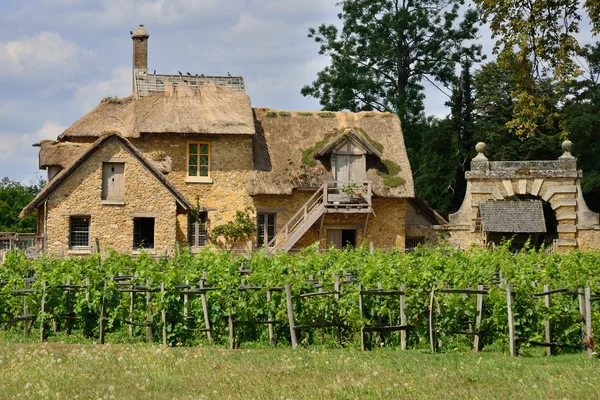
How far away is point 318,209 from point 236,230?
10.0ft

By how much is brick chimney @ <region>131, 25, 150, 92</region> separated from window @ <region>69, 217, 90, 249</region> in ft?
28.2

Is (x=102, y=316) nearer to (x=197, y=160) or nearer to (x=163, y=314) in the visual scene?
(x=163, y=314)

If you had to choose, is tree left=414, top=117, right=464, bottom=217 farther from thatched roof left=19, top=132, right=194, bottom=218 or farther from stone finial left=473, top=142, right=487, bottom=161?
thatched roof left=19, top=132, right=194, bottom=218

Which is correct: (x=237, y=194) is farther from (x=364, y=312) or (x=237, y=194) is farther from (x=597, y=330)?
(x=597, y=330)

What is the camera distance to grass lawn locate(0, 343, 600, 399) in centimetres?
1145

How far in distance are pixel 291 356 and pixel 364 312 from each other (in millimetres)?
2272

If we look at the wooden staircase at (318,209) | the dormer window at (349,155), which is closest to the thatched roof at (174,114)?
the dormer window at (349,155)

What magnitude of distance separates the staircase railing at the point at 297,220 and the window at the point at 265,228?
24.9 inches

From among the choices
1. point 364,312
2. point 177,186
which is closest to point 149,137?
point 177,186

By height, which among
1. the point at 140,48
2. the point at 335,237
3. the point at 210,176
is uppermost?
the point at 140,48

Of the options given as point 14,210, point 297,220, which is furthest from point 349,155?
point 14,210

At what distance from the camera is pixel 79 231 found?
31312 millimetres

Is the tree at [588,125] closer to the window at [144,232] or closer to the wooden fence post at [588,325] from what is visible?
the window at [144,232]

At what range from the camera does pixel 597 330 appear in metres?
14.7
